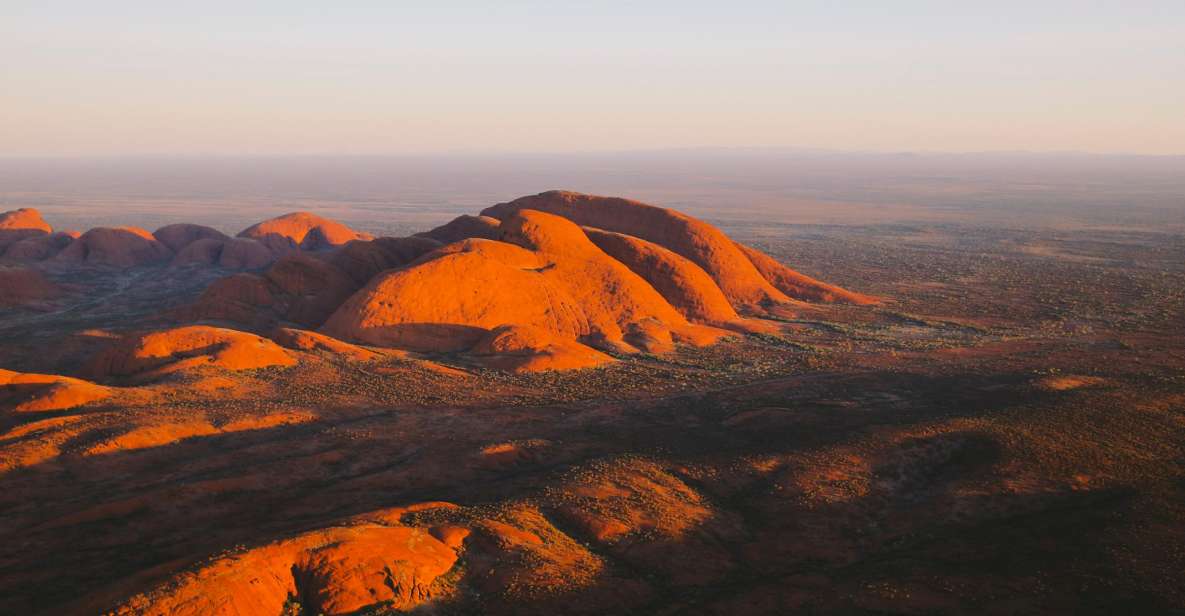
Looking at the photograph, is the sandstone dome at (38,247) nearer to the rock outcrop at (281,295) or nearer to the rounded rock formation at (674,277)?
the rock outcrop at (281,295)

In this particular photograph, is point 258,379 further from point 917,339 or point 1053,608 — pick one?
point 917,339

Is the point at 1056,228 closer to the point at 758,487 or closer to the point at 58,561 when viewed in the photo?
the point at 758,487

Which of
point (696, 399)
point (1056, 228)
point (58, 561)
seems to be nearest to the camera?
point (58, 561)

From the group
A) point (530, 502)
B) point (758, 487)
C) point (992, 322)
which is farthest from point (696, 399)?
point (992, 322)

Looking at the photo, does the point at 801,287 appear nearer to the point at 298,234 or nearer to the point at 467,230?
the point at 467,230

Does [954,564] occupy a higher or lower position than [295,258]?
lower

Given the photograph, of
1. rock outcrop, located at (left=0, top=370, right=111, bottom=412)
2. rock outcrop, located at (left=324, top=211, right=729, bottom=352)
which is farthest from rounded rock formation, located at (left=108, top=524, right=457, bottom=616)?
rock outcrop, located at (left=324, top=211, right=729, bottom=352)

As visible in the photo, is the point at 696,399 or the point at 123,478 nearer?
the point at 123,478

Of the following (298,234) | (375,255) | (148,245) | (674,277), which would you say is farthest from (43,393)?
(298,234)

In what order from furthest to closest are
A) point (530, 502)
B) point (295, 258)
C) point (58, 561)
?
point (295, 258)
point (530, 502)
point (58, 561)
